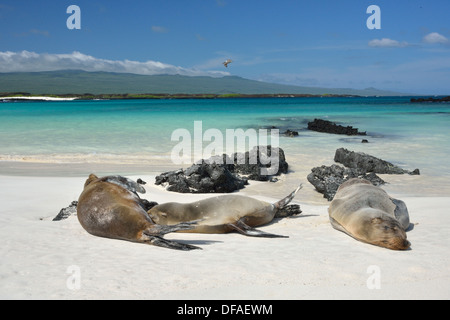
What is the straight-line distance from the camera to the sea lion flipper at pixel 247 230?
554 cm

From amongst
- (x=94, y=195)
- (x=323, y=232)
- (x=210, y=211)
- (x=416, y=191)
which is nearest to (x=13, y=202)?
(x=94, y=195)

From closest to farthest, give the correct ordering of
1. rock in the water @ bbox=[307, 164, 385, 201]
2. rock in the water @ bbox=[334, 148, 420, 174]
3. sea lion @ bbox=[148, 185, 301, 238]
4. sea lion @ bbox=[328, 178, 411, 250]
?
sea lion @ bbox=[328, 178, 411, 250]
sea lion @ bbox=[148, 185, 301, 238]
rock in the water @ bbox=[307, 164, 385, 201]
rock in the water @ bbox=[334, 148, 420, 174]

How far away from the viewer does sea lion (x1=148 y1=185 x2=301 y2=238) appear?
5.93m

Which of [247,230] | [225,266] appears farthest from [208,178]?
[225,266]

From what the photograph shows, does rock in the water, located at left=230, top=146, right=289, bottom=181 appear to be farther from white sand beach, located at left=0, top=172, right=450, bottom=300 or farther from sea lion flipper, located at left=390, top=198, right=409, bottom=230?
sea lion flipper, located at left=390, top=198, right=409, bottom=230

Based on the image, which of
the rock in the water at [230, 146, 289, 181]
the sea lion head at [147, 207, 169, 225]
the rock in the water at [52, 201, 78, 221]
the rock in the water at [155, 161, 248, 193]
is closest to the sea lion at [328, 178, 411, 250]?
the sea lion head at [147, 207, 169, 225]

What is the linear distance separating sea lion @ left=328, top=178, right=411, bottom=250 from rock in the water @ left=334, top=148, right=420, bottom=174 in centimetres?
564

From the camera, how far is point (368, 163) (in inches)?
483

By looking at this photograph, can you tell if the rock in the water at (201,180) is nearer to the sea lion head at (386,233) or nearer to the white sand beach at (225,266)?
the white sand beach at (225,266)

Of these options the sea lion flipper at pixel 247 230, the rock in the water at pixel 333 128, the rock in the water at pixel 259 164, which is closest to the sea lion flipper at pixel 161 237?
the sea lion flipper at pixel 247 230

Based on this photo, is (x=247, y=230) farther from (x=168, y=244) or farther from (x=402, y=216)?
(x=402, y=216)

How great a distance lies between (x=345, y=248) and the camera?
4973mm

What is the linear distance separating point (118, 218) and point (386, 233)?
297 cm
